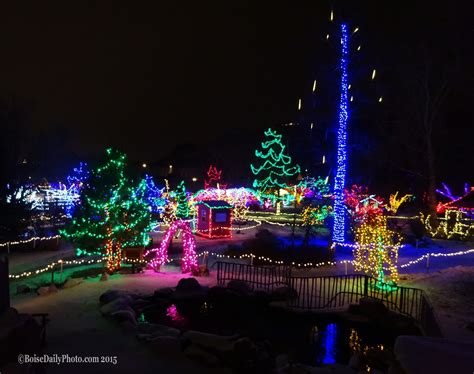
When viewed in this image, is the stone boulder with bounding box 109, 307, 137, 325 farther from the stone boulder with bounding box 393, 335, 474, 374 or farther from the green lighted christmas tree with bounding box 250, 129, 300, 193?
the green lighted christmas tree with bounding box 250, 129, 300, 193

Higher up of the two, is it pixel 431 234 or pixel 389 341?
Result: pixel 431 234

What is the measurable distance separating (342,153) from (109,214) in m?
11.8

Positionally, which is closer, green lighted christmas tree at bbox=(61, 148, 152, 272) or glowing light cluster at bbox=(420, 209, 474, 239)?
green lighted christmas tree at bbox=(61, 148, 152, 272)

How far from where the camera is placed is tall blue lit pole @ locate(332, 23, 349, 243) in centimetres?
2147

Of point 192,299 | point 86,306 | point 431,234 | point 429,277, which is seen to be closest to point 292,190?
point 431,234

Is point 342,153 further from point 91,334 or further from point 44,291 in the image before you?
point 91,334

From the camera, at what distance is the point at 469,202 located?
1023 inches

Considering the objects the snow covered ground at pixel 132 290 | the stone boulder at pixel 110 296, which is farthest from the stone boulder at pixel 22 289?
the stone boulder at pixel 110 296

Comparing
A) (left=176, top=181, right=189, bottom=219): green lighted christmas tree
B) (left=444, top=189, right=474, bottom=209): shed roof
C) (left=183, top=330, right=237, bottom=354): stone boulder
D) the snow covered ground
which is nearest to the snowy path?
the snow covered ground

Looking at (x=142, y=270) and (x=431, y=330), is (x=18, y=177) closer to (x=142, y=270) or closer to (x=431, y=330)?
(x=142, y=270)

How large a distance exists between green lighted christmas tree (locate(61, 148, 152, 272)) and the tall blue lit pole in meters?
9.71

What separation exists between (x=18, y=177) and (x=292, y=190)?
19958mm

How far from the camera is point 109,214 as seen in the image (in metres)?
16.5

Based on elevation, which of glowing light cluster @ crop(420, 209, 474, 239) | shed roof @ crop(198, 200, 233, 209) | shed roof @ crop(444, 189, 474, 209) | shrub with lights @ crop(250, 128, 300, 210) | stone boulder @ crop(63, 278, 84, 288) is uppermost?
shrub with lights @ crop(250, 128, 300, 210)
